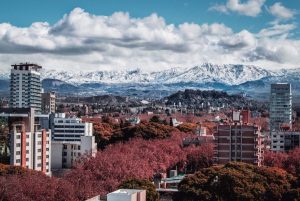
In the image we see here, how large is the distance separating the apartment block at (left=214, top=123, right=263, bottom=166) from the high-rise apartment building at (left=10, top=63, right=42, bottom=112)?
58764mm

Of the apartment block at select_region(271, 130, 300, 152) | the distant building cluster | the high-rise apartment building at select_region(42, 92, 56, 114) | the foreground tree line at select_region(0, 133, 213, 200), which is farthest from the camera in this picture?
the high-rise apartment building at select_region(42, 92, 56, 114)

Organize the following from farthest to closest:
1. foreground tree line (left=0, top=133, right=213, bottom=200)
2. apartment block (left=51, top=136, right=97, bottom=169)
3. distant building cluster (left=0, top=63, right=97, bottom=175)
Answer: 1. apartment block (left=51, top=136, right=97, bottom=169)
2. distant building cluster (left=0, top=63, right=97, bottom=175)
3. foreground tree line (left=0, top=133, right=213, bottom=200)

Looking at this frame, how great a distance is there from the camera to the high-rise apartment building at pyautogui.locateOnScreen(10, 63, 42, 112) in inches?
3957

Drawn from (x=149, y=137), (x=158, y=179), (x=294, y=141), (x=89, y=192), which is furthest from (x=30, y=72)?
(x=89, y=192)

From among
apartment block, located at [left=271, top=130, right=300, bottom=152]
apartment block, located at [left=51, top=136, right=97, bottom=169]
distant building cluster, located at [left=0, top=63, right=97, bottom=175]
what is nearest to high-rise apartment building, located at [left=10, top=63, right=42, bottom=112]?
distant building cluster, located at [left=0, top=63, right=97, bottom=175]

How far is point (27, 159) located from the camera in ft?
145

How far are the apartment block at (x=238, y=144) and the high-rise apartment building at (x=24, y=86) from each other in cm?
5876

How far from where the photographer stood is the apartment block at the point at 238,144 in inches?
1828

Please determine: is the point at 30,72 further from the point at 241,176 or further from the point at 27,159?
the point at 241,176

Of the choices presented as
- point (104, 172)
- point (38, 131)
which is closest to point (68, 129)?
point (38, 131)

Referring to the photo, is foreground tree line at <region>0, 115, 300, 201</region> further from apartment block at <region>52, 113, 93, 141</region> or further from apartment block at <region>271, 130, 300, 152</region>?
apartment block at <region>52, 113, 93, 141</region>

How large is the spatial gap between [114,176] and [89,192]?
577cm

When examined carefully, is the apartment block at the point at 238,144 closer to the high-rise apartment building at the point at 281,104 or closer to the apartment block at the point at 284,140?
the apartment block at the point at 284,140

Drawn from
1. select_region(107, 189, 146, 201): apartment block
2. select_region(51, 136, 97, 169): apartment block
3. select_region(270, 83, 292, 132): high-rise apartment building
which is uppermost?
select_region(270, 83, 292, 132): high-rise apartment building
